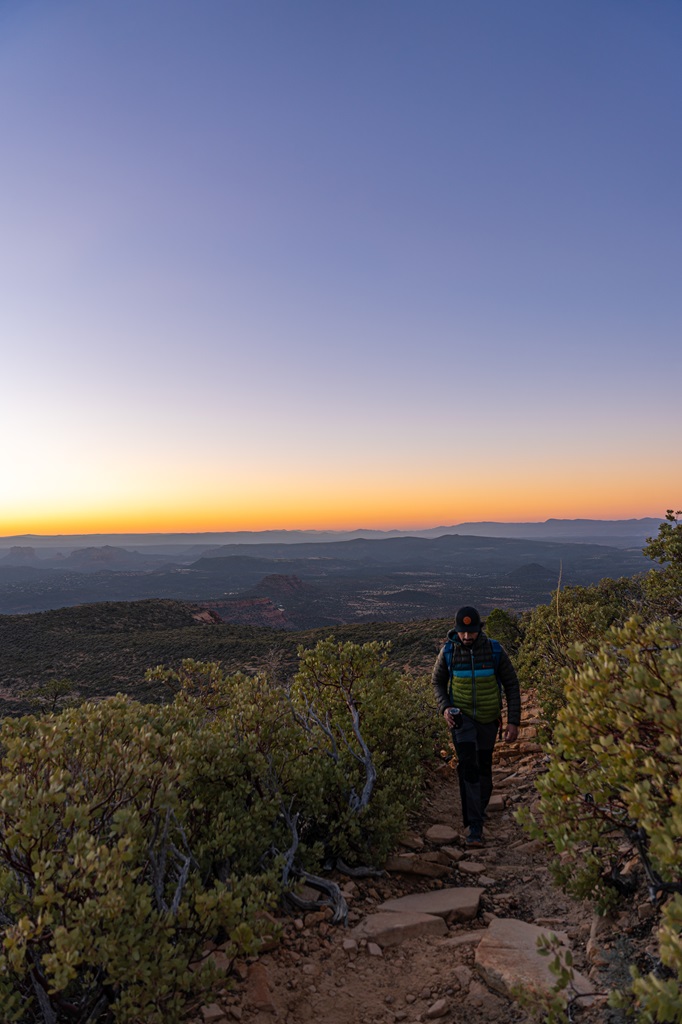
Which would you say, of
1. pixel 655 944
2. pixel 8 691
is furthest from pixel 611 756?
pixel 8 691

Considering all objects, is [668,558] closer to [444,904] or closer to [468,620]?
[468,620]

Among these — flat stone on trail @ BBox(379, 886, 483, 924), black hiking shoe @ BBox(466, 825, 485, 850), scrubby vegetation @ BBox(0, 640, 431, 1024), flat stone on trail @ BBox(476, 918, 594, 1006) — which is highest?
scrubby vegetation @ BBox(0, 640, 431, 1024)

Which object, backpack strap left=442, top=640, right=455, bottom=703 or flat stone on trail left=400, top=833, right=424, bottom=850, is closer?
flat stone on trail left=400, top=833, right=424, bottom=850

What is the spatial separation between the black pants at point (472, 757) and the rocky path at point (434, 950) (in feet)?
1.59

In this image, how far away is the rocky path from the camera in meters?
3.34

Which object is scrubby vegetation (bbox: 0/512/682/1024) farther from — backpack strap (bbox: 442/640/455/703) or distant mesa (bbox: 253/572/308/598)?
distant mesa (bbox: 253/572/308/598)

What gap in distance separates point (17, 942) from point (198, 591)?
182446 mm

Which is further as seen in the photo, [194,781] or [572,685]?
[194,781]

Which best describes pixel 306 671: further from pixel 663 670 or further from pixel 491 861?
pixel 663 670

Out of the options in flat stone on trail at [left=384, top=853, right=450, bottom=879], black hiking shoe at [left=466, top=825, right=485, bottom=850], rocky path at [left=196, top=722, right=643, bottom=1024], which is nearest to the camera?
rocky path at [left=196, top=722, right=643, bottom=1024]

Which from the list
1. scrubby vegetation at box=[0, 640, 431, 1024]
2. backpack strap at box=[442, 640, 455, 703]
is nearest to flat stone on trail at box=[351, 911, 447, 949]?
scrubby vegetation at box=[0, 640, 431, 1024]

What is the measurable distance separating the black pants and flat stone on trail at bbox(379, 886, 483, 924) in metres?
1.08

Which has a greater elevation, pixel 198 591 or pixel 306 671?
pixel 306 671

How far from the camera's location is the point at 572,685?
3.43 meters
